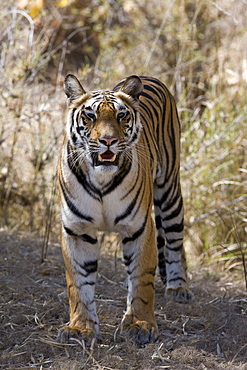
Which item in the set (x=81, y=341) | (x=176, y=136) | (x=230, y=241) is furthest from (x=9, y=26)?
(x=81, y=341)

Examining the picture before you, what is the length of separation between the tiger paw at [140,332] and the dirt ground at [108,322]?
0.17 feet

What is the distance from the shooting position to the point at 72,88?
3.36 metres

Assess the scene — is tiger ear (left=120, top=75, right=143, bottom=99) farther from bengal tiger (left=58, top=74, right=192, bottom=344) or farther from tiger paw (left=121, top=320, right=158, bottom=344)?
tiger paw (left=121, top=320, right=158, bottom=344)

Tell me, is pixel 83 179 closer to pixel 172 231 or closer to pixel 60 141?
pixel 172 231

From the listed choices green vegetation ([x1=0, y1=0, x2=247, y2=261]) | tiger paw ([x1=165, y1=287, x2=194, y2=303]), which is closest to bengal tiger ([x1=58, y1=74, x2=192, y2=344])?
tiger paw ([x1=165, y1=287, x2=194, y2=303])

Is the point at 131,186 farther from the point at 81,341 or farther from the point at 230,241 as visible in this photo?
the point at 230,241

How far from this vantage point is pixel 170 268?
443 centimetres

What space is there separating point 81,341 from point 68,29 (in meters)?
7.36

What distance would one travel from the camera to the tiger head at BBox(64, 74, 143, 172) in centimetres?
302

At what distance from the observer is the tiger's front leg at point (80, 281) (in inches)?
130

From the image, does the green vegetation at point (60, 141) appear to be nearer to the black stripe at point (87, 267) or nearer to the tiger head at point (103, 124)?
the tiger head at point (103, 124)

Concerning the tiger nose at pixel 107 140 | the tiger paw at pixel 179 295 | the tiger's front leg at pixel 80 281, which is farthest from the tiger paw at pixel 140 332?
the tiger nose at pixel 107 140

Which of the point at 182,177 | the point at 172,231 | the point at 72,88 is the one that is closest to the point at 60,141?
the point at 182,177

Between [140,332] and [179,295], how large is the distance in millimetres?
1060
